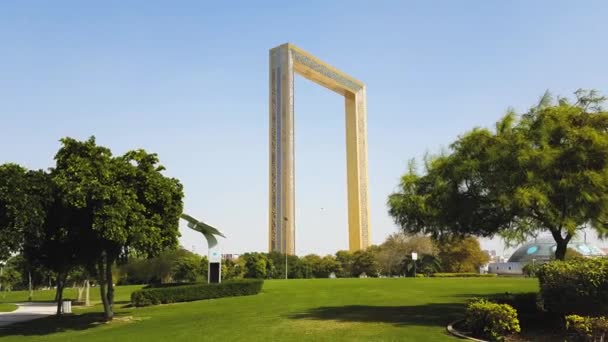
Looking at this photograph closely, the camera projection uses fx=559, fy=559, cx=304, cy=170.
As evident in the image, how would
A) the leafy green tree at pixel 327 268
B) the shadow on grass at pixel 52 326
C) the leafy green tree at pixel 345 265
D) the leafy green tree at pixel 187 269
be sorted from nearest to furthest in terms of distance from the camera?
the shadow on grass at pixel 52 326 < the leafy green tree at pixel 187 269 < the leafy green tree at pixel 345 265 < the leafy green tree at pixel 327 268

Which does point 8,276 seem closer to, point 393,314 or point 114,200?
point 114,200

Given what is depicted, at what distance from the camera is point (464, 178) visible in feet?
70.2

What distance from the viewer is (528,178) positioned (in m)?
18.7

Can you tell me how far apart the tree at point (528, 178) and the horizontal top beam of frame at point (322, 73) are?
91567 mm

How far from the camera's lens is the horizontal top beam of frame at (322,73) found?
371 feet

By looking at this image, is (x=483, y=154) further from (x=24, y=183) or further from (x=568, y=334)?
(x=24, y=183)

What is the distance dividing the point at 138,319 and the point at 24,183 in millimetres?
9240

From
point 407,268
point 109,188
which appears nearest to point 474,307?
point 109,188

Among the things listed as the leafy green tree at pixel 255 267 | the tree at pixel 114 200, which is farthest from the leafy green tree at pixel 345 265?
the tree at pixel 114 200

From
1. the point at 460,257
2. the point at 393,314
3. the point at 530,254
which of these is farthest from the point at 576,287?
the point at 530,254

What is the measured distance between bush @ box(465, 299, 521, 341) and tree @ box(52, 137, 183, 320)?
1470cm

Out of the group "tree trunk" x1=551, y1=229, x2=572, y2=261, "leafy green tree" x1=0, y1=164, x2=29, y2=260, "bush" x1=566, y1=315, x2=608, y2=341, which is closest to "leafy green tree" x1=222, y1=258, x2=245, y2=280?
"leafy green tree" x1=0, y1=164, x2=29, y2=260

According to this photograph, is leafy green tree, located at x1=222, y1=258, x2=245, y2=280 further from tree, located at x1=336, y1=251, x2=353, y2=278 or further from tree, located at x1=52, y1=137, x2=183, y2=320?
tree, located at x1=52, y1=137, x2=183, y2=320

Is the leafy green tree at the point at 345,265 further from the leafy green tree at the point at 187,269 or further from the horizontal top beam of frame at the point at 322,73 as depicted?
the horizontal top beam of frame at the point at 322,73
